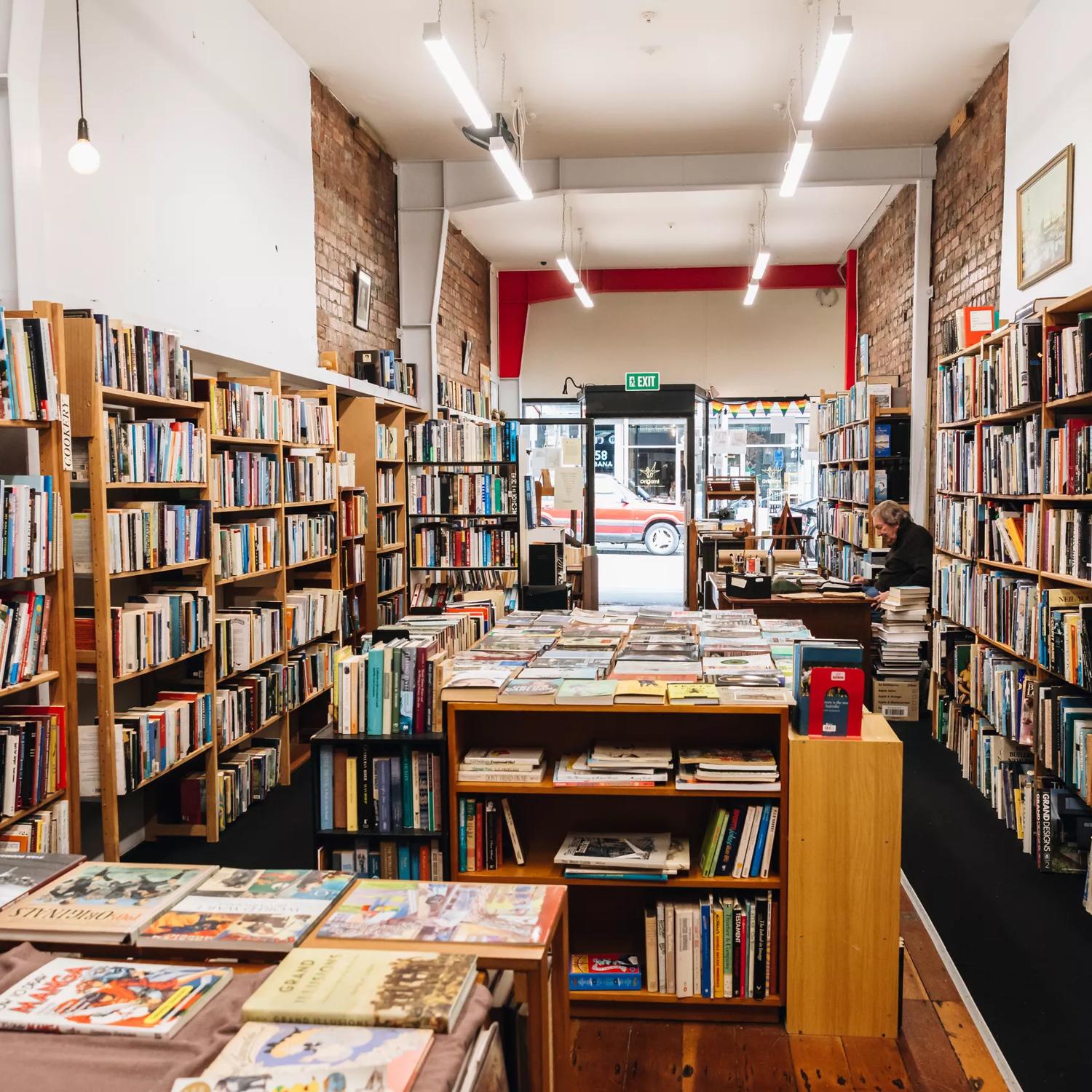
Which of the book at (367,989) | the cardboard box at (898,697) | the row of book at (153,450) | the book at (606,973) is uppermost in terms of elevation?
the row of book at (153,450)

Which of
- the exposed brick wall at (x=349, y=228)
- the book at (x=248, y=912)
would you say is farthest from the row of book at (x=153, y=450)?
the exposed brick wall at (x=349, y=228)

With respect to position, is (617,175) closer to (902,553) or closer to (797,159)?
(797,159)

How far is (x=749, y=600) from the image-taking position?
603cm

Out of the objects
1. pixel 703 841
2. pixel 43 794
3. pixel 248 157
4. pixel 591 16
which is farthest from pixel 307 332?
pixel 703 841

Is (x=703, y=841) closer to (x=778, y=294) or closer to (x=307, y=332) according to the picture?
(x=307, y=332)

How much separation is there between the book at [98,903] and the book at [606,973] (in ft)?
4.77

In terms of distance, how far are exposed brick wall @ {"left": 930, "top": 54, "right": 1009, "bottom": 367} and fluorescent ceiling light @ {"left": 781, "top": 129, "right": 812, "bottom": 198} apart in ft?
4.20

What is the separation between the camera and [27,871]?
6.31 ft

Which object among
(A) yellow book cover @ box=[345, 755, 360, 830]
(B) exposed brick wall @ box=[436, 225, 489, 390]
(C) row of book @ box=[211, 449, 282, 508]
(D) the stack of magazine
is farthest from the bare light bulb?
(B) exposed brick wall @ box=[436, 225, 489, 390]

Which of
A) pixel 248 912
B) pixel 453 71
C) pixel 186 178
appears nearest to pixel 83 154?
pixel 186 178

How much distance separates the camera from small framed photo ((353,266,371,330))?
7473 mm

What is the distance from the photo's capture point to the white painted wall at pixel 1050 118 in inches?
191

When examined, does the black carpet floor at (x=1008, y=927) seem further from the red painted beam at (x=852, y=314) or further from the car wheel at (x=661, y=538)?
the car wheel at (x=661, y=538)

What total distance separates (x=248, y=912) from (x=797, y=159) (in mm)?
5829
